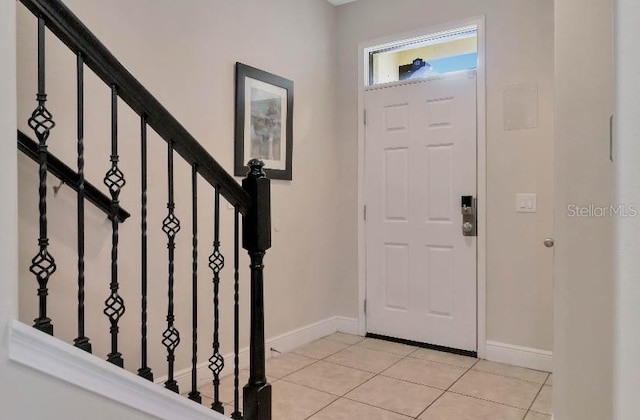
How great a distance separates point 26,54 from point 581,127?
7.48 feet

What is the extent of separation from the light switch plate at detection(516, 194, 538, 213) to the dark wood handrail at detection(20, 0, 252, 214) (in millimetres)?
2141

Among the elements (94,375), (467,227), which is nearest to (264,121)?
(467,227)

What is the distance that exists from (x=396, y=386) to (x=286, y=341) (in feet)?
3.18

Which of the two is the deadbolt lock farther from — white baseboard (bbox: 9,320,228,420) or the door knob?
white baseboard (bbox: 9,320,228,420)

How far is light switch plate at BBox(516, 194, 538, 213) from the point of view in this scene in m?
3.11

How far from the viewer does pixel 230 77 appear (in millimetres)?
2969

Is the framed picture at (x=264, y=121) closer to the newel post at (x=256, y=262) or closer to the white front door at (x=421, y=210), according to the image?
the white front door at (x=421, y=210)

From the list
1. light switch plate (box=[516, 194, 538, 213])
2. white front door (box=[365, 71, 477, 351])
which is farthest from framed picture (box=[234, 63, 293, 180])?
light switch plate (box=[516, 194, 538, 213])

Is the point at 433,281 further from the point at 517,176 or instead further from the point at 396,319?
the point at 517,176

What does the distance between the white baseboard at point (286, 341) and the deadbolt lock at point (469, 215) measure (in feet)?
4.03

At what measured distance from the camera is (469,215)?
11.1 feet

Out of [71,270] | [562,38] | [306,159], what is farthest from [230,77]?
[562,38]

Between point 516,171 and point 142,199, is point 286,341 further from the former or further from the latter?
point 142,199

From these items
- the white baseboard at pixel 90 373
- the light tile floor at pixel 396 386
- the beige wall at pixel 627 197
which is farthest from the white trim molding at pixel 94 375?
the beige wall at pixel 627 197
